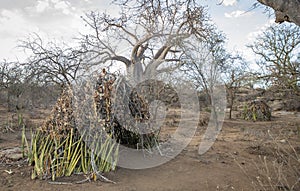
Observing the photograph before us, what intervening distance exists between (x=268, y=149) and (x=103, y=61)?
9.25 metres

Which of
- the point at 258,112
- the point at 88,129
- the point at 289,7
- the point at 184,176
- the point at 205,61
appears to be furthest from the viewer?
the point at 258,112

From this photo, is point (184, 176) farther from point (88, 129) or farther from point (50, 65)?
point (50, 65)

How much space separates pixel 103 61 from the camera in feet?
41.8

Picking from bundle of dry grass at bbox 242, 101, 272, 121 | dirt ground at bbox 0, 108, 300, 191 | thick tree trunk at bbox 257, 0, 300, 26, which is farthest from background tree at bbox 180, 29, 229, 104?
thick tree trunk at bbox 257, 0, 300, 26

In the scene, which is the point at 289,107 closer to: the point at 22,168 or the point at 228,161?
the point at 228,161

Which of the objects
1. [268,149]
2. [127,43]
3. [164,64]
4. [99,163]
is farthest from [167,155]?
[127,43]

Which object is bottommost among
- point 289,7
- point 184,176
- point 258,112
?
point 184,176

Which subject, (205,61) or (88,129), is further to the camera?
(205,61)

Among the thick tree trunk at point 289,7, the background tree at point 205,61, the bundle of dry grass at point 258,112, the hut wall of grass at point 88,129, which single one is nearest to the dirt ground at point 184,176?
the hut wall of grass at point 88,129

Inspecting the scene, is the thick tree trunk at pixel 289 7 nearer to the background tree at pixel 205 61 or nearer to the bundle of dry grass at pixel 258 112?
the background tree at pixel 205 61

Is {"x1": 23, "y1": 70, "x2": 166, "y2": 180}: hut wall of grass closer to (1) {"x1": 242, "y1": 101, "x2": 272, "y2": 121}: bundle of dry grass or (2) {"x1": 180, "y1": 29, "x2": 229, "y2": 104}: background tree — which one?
(2) {"x1": 180, "y1": 29, "x2": 229, "y2": 104}: background tree

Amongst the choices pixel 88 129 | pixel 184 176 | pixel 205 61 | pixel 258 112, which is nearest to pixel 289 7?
pixel 184 176

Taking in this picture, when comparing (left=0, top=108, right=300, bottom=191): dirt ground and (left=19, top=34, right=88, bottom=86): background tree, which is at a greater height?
(left=19, top=34, right=88, bottom=86): background tree

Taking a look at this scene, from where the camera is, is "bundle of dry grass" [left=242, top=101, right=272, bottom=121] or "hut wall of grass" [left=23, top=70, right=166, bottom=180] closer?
"hut wall of grass" [left=23, top=70, right=166, bottom=180]
